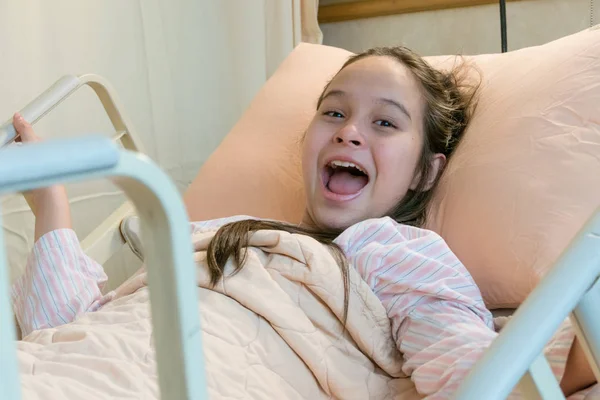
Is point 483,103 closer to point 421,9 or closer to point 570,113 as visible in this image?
point 570,113

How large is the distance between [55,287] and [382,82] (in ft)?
1.97

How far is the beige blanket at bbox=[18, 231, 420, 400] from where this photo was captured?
0.73 metres

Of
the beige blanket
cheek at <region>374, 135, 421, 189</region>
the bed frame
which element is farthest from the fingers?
the bed frame

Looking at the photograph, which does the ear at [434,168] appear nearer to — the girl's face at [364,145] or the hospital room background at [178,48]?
A: the girl's face at [364,145]

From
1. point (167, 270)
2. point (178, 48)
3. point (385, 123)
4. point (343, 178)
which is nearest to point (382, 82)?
point (385, 123)

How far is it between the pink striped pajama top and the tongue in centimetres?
15

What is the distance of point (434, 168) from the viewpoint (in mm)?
1121

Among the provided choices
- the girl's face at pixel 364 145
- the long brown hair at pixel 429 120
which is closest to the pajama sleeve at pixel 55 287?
the long brown hair at pixel 429 120

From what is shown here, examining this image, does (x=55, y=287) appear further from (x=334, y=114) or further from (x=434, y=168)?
(x=434, y=168)

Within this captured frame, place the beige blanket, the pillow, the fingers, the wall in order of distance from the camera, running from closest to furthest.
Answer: the beige blanket
the pillow
the fingers
the wall

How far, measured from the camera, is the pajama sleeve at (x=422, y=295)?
30.6 inches

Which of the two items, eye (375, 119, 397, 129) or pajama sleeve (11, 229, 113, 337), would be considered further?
eye (375, 119, 397, 129)

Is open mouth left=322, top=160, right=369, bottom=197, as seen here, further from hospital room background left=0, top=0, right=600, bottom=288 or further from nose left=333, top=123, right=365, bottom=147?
hospital room background left=0, top=0, right=600, bottom=288

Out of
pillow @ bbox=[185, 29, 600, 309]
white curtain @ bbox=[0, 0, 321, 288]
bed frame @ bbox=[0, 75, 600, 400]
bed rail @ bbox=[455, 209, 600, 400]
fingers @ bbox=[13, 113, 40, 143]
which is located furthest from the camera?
white curtain @ bbox=[0, 0, 321, 288]
